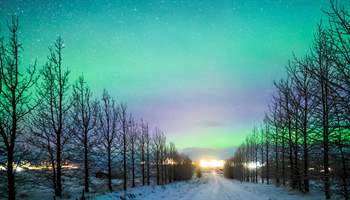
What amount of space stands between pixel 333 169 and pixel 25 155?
1618 centimetres

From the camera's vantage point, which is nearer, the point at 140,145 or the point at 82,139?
the point at 82,139

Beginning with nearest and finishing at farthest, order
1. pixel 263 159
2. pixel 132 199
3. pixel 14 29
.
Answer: pixel 14 29 < pixel 132 199 < pixel 263 159

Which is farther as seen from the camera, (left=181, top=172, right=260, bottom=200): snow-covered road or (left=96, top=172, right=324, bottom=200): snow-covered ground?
(left=181, top=172, right=260, bottom=200): snow-covered road

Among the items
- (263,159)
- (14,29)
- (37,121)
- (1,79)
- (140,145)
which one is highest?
(14,29)

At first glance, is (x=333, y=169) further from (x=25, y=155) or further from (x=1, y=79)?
(x=25, y=155)

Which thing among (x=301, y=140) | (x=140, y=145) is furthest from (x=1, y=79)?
(x=140, y=145)

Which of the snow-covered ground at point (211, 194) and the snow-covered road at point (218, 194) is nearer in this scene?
the snow-covered ground at point (211, 194)

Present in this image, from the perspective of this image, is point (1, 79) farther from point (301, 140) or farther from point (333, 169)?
point (301, 140)

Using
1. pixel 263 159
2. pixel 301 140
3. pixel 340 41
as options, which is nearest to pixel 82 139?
pixel 301 140

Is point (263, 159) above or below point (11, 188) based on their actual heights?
below

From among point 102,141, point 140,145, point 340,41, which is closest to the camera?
point 340,41

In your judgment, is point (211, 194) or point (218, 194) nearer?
point (218, 194)

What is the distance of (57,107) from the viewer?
19.8m

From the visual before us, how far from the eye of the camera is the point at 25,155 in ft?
58.1
